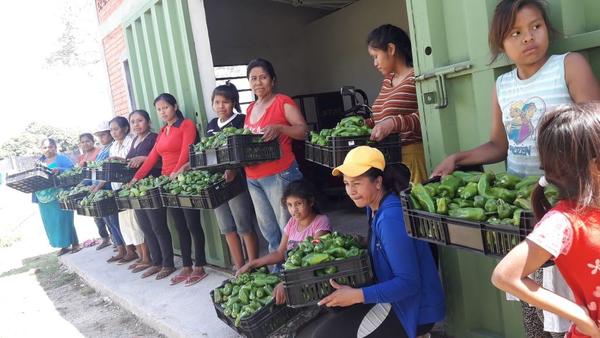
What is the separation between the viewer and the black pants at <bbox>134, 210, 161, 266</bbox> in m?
5.99

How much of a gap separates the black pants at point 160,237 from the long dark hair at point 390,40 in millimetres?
3530

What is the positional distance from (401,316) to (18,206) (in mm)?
24274

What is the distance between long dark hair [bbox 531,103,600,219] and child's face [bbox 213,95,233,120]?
348 centimetres

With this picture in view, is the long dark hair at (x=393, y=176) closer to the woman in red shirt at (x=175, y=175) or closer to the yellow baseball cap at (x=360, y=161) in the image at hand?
the yellow baseball cap at (x=360, y=161)

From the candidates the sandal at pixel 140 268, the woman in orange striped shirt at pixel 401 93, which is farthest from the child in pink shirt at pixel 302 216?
the sandal at pixel 140 268


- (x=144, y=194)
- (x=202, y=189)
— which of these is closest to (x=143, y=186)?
(x=144, y=194)

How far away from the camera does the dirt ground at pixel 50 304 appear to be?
5.11 m

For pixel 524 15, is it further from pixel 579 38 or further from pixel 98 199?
pixel 98 199

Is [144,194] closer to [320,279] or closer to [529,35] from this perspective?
[320,279]

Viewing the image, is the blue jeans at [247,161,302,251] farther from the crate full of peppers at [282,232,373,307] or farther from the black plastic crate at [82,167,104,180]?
the black plastic crate at [82,167,104,180]

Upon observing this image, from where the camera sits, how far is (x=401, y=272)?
2.53 meters

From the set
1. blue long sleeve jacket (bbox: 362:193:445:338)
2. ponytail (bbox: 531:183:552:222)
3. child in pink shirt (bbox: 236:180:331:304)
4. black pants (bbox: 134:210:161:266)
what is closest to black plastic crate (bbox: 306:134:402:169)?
blue long sleeve jacket (bbox: 362:193:445:338)

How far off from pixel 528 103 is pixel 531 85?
79mm

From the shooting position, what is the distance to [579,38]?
7.02 ft
